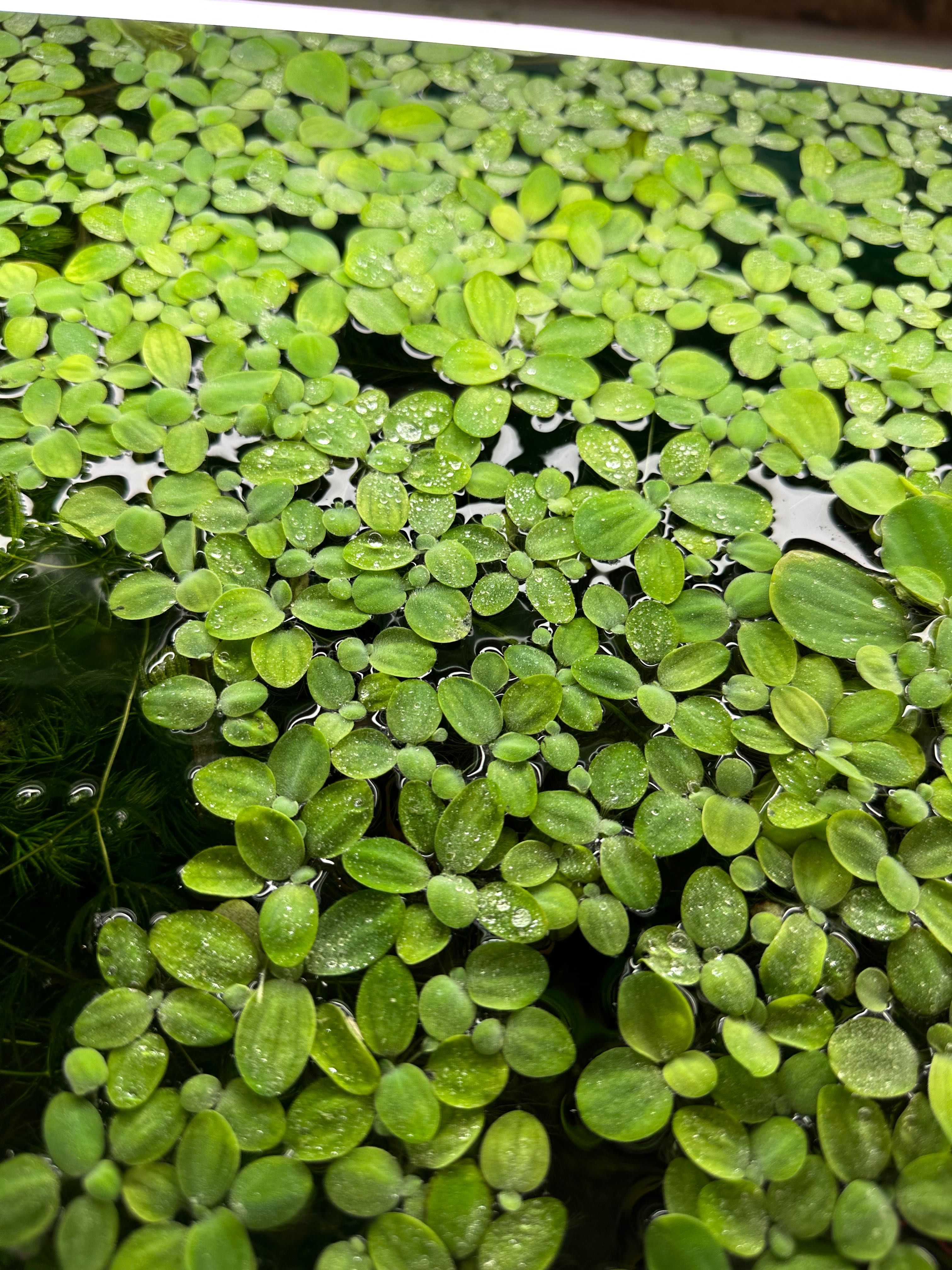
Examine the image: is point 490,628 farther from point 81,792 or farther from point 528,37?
point 528,37

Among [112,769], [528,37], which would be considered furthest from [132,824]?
[528,37]

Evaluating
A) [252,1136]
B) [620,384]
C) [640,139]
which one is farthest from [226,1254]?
[640,139]

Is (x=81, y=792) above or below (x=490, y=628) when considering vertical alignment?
below

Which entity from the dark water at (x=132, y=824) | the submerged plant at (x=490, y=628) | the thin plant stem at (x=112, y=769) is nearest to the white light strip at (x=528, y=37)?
the submerged plant at (x=490, y=628)

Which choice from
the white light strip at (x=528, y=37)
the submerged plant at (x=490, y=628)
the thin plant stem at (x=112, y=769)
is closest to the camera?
the submerged plant at (x=490, y=628)

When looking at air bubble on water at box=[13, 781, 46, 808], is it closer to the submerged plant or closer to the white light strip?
the submerged plant

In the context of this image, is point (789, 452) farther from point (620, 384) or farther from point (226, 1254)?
point (226, 1254)

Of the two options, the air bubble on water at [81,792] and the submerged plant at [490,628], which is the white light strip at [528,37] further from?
the air bubble on water at [81,792]
